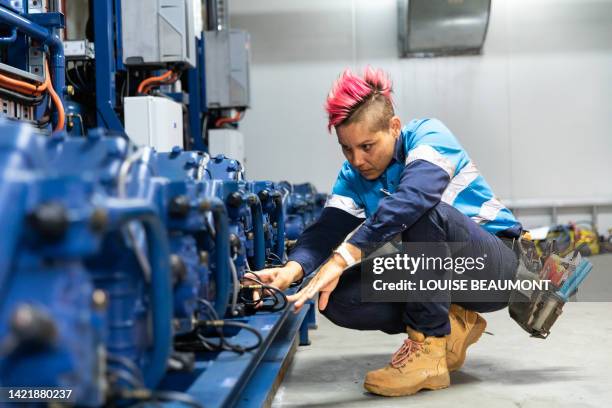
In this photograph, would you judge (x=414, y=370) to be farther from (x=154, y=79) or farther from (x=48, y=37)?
(x=154, y=79)

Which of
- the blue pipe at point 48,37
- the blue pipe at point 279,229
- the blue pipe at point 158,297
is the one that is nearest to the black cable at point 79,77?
the blue pipe at point 48,37

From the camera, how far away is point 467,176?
215cm

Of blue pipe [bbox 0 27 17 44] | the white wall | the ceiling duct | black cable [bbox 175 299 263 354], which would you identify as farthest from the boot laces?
the white wall

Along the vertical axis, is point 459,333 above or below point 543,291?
below

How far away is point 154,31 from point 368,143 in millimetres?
2241

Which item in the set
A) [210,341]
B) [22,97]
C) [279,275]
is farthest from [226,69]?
[210,341]

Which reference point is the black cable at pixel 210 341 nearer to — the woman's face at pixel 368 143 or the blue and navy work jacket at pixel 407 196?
the blue and navy work jacket at pixel 407 196

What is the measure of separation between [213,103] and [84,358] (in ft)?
14.9

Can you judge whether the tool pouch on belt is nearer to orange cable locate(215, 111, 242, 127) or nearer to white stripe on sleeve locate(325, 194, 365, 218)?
white stripe on sleeve locate(325, 194, 365, 218)

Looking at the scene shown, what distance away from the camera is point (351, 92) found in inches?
75.2

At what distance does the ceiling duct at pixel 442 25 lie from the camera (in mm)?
6188

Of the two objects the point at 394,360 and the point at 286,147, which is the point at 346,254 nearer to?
the point at 394,360

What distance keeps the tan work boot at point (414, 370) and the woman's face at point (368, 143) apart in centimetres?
52

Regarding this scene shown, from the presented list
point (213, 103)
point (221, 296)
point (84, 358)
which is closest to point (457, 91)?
point (213, 103)
